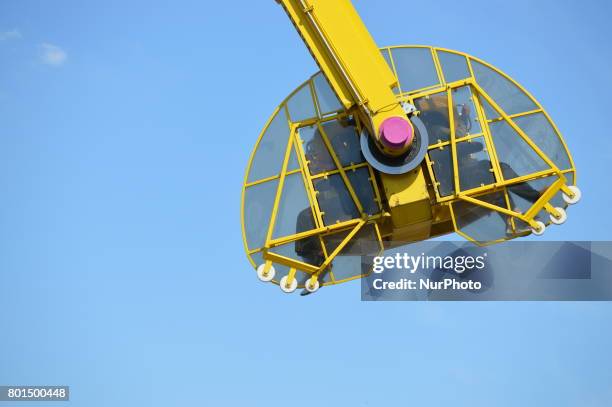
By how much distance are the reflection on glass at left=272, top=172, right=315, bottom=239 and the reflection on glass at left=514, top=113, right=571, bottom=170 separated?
14.6ft

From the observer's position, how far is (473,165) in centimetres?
1798

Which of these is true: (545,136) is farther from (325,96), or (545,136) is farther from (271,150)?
(271,150)

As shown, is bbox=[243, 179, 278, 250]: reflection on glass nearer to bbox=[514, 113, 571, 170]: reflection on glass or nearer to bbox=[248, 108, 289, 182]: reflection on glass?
bbox=[248, 108, 289, 182]: reflection on glass

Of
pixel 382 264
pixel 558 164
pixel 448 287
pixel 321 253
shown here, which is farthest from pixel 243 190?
pixel 558 164

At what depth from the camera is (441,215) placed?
59.7 feet

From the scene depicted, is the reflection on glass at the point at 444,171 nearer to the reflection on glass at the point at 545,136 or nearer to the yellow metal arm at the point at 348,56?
the yellow metal arm at the point at 348,56

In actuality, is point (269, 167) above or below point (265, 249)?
above

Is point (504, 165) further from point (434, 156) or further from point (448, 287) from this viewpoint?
point (448, 287)

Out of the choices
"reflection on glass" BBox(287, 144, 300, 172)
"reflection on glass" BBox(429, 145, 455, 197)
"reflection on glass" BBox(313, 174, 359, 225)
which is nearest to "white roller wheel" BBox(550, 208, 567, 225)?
"reflection on glass" BBox(429, 145, 455, 197)

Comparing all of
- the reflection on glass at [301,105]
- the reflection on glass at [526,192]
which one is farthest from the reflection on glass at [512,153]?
the reflection on glass at [301,105]

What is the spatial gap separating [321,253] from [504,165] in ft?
12.9

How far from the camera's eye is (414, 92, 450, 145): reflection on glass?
18.1 meters

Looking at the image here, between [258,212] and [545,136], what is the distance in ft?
19.2

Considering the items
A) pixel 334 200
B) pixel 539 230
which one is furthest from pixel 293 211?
pixel 539 230
